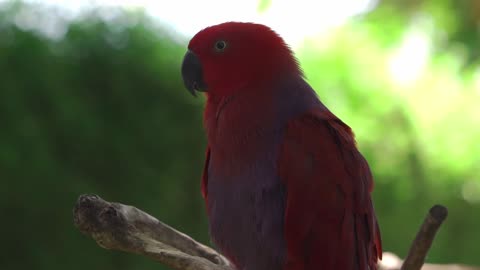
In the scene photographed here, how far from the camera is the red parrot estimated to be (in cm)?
A: 95

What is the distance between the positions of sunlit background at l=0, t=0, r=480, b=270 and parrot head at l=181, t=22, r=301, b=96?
0.75m

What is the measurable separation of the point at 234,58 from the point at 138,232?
0.34m

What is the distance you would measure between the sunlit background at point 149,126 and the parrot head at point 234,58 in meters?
0.75

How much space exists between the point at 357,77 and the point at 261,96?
160 cm

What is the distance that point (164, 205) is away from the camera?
2.25 m

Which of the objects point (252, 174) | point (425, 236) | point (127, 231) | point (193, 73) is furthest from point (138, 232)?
point (425, 236)

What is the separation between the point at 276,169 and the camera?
Answer: 38.3 inches

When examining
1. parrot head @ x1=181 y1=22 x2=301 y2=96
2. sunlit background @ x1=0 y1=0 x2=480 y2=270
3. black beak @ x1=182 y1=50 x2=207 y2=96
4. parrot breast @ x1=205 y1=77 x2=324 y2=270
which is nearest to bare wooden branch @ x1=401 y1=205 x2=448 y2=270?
parrot breast @ x1=205 y1=77 x2=324 y2=270

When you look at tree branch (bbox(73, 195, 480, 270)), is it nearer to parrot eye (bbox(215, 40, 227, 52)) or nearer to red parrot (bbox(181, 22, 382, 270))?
red parrot (bbox(181, 22, 382, 270))

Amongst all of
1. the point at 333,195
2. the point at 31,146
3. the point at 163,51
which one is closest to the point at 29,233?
the point at 31,146

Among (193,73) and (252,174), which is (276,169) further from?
(193,73)

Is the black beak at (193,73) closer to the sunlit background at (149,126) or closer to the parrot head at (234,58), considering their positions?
the parrot head at (234,58)

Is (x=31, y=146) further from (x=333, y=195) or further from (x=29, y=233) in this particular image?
(x=333, y=195)

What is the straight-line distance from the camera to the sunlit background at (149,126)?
2164 millimetres
